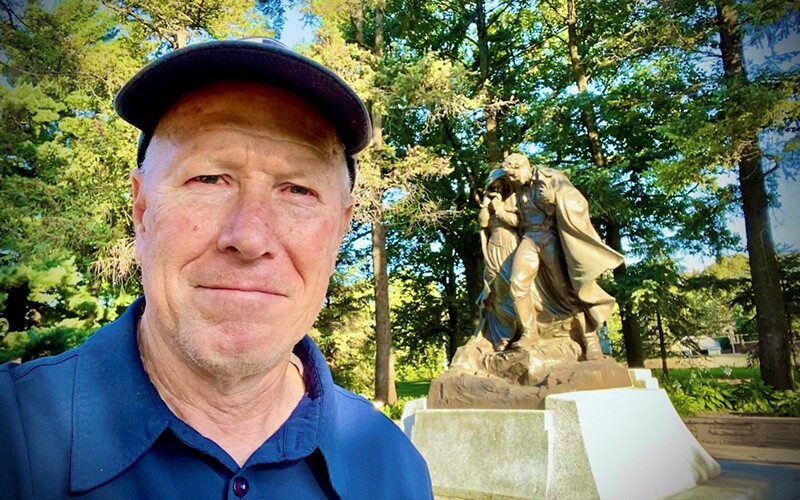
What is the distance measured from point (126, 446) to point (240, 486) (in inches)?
8.3

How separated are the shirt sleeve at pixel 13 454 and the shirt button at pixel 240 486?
0.32 meters

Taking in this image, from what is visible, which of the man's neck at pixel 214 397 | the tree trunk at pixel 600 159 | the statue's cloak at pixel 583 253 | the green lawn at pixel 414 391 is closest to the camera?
the man's neck at pixel 214 397

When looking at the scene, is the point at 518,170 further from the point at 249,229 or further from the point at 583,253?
the point at 249,229

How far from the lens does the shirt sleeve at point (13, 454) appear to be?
3.06ft

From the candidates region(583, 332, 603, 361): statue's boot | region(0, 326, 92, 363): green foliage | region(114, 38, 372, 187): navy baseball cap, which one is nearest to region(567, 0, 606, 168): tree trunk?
region(583, 332, 603, 361): statue's boot

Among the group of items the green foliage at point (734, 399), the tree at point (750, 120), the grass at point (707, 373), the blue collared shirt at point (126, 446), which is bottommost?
the green foliage at point (734, 399)

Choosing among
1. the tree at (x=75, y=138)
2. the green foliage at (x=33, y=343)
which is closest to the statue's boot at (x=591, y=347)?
the green foliage at (x=33, y=343)

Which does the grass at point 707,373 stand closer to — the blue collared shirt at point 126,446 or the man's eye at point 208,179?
the blue collared shirt at point 126,446

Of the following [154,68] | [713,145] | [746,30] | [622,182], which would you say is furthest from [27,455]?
[622,182]

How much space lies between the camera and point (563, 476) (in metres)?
5.12

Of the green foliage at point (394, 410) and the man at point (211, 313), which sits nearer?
the man at point (211, 313)

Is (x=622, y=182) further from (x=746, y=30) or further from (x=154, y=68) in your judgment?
(x=154, y=68)

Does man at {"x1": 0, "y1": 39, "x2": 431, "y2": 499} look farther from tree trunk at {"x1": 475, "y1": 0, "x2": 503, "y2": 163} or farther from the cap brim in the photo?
tree trunk at {"x1": 475, "y1": 0, "x2": 503, "y2": 163}

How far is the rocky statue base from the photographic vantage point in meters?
5.85
